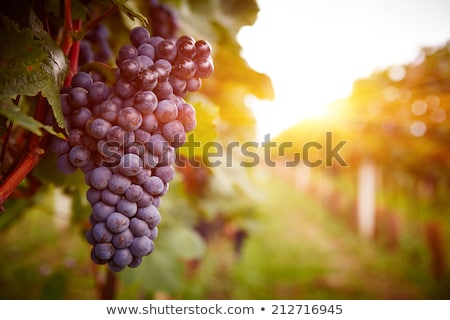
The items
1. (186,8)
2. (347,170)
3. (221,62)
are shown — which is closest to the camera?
(186,8)

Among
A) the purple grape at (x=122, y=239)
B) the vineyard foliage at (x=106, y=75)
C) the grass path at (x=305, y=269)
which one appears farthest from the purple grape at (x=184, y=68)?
the grass path at (x=305, y=269)

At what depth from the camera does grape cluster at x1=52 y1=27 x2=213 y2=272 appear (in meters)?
0.70

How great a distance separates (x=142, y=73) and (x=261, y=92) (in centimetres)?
104

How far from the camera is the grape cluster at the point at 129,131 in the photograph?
70 cm

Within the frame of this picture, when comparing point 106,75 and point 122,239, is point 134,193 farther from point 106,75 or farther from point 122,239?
point 106,75

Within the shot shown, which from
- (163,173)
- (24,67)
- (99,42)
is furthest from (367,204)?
(24,67)

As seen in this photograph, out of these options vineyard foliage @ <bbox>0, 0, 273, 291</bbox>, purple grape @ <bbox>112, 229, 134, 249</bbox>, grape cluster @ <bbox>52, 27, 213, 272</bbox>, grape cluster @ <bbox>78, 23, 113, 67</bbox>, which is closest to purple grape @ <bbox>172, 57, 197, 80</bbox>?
grape cluster @ <bbox>52, 27, 213, 272</bbox>

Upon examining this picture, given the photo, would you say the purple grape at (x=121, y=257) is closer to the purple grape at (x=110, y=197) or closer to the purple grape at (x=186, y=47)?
the purple grape at (x=110, y=197)

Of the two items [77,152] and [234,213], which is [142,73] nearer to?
[77,152]

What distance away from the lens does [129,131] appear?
0.71m

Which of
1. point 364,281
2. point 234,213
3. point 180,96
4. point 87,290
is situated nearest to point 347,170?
point 364,281

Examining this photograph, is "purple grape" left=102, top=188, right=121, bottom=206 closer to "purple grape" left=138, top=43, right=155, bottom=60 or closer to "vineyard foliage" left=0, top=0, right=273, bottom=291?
"vineyard foliage" left=0, top=0, right=273, bottom=291
